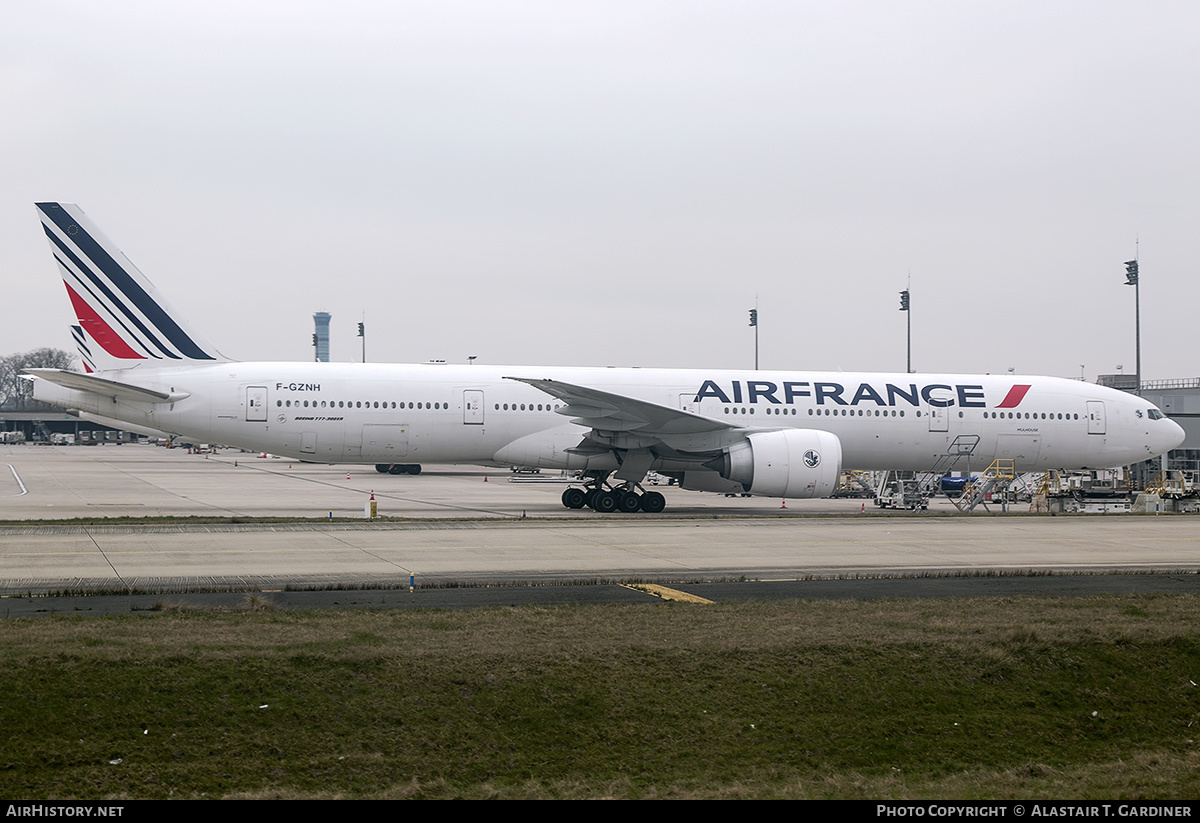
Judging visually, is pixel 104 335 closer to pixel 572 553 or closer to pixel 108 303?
pixel 108 303

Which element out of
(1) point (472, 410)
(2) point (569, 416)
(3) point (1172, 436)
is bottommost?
(3) point (1172, 436)

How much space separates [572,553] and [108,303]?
1545 centimetres

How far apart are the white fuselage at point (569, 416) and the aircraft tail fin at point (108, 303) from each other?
52 centimetres

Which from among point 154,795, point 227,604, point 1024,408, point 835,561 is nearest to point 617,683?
point 154,795

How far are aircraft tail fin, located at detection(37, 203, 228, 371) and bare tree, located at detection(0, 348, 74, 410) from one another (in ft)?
505

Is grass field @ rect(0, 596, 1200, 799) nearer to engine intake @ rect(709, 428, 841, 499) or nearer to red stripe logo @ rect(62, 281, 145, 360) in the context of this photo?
engine intake @ rect(709, 428, 841, 499)

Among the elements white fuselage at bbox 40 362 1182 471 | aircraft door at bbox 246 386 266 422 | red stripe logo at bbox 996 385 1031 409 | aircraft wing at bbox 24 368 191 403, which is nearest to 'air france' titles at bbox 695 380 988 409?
white fuselage at bbox 40 362 1182 471

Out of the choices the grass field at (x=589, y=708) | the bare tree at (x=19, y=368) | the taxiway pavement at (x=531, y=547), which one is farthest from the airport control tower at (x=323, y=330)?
the grass field at (x=589, y=708)

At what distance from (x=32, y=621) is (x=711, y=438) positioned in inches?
694

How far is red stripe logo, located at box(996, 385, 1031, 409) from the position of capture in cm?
2795

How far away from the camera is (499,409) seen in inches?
1011

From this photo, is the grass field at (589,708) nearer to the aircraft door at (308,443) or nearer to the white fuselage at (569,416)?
the aircraft door at (308,443)

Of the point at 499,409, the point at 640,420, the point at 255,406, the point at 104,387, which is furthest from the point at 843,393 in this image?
the point at 104,387

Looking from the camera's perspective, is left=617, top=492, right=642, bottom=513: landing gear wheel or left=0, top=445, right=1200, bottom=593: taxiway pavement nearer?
left=0, top=445, right=1200, bottom=593: taxiway pavement
